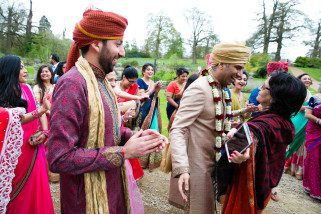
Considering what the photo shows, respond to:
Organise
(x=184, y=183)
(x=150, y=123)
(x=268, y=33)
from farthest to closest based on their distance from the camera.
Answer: (x=268, y=33)
(x=150, y=123)
(x=184, y=183)

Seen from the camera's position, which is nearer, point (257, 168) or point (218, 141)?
point (257, 168)

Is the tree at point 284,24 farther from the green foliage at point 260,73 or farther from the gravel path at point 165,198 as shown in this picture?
the gravel path at point 165,198

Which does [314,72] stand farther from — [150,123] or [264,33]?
[150,123]

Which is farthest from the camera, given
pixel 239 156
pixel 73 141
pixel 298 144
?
pixel 298 144

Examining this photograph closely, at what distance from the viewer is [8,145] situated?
227 centimetres

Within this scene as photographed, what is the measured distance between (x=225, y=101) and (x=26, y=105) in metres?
1.99

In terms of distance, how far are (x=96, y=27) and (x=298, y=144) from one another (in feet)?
16.1

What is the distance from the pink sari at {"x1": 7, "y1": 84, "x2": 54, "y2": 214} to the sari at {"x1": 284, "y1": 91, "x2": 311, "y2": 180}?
4151 mm

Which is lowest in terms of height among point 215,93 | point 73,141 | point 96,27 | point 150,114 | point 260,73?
point 150,114

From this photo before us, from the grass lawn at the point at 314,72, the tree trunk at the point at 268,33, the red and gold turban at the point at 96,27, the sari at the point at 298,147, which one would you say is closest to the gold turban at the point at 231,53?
the red and gold turban at the point at 96,27

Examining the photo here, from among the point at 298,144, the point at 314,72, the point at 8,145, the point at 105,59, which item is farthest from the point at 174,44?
the point at 105,59

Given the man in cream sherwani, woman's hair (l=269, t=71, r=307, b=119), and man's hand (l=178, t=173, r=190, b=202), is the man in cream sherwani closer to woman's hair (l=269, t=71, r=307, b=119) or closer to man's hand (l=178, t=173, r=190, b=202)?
man's hand (l=178, t=173, r=190, b=202)

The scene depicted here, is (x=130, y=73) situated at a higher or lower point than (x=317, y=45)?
lower

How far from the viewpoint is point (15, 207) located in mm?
2668
